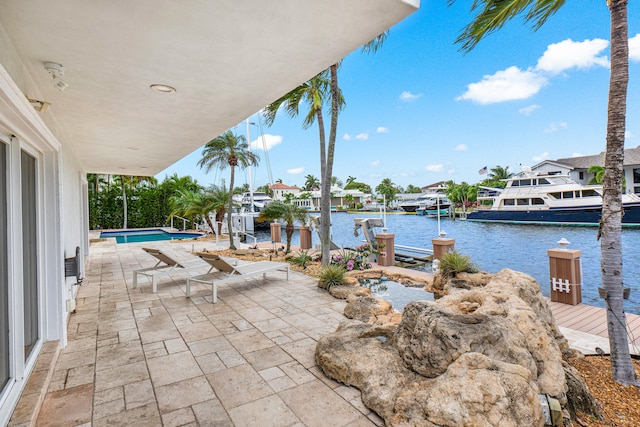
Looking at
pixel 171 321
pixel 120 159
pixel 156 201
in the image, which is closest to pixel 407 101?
pixel 156 201

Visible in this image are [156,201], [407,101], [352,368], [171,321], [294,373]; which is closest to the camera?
[352,368]

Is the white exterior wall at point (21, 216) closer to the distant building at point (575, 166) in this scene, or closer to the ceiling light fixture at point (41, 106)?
the ceiling light fixture at point (41, 106)

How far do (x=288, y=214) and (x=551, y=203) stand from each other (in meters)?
21.6

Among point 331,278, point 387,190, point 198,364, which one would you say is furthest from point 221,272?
point 387,190

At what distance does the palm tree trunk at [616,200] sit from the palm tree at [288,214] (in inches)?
333

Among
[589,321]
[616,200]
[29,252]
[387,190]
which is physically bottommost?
[589,321]

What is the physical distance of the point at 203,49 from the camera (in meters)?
2.71

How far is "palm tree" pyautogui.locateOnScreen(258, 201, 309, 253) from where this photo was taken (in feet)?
35.0

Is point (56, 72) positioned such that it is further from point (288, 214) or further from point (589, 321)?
point (288, 214)

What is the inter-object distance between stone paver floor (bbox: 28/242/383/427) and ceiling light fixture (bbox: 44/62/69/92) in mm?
2739

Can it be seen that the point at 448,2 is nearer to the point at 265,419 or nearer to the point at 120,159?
the point at 265,419

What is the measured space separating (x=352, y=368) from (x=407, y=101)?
4647 cm

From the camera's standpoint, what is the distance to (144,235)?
1928 cm

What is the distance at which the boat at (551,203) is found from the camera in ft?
69.2
